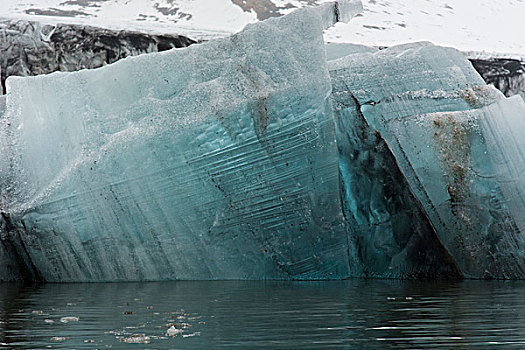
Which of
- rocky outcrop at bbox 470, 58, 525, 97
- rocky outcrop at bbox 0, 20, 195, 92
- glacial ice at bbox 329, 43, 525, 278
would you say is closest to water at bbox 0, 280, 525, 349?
glacial ice at bbox 329, 43, 525, 278

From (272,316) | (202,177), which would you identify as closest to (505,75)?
(202,177)

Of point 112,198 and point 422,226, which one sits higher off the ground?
point 112,198

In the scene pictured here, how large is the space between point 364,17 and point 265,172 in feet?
58.2

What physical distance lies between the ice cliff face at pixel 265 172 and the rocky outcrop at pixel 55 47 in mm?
2716

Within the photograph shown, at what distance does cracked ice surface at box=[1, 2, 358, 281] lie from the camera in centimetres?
584

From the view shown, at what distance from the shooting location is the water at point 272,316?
2.60m

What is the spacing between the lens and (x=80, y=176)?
5.99 m

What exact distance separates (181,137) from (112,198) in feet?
2.36

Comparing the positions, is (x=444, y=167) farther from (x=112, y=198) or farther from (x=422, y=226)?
(x=112, y=198)

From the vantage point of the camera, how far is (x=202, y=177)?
585 centimetres

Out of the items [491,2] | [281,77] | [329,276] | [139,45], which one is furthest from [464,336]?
[491,2]

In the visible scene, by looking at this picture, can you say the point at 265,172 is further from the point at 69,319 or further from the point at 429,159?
the point at 69,319

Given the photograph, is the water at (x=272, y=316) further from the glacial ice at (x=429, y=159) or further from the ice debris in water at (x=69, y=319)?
the glacial ice at (x=429, y=159)

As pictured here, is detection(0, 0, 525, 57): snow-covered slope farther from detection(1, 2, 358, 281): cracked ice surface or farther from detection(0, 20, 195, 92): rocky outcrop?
detection(1, 2, 358, 281): cracked ice surface
